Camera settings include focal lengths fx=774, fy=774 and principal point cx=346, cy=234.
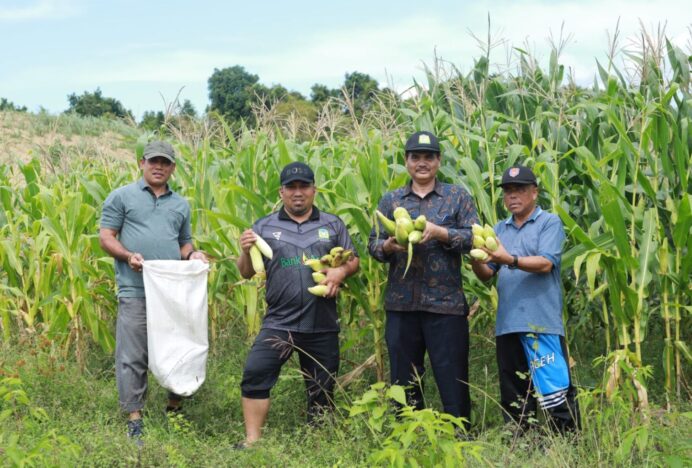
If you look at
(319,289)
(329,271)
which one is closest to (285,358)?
(319,289)

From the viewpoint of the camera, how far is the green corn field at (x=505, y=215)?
4820 mm

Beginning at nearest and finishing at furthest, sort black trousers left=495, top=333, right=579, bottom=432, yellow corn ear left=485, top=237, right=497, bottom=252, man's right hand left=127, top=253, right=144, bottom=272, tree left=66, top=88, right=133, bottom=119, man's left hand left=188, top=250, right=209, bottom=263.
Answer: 1. yellow corn ear left=485, top=237, right=497, bottom=252
2. black trousers left=495, top=333, right=579, bottom=432
3. man's right hand left=127, top=253, right=144, bottom=272
4. man's left hand left=188, top=250, right=209, bottom=263
5. tree left=66, top=88, right=133, bottom=119

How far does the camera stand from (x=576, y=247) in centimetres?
485

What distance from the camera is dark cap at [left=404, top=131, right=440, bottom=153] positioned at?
4.52 m

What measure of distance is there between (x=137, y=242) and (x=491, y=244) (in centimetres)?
230

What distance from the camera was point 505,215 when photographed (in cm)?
543

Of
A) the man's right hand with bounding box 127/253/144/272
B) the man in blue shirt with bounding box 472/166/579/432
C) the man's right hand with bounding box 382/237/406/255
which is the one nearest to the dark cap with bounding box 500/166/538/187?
the man in blue shirt with bounding box 472/166/579/432

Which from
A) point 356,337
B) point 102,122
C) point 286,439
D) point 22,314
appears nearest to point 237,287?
point 356,337

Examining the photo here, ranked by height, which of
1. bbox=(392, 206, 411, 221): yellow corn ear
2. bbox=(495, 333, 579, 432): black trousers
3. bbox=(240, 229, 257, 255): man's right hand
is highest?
bbox=(392, 206, 411, 221): yellow corn ear

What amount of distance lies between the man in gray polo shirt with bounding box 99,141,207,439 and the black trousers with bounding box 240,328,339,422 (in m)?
0.77

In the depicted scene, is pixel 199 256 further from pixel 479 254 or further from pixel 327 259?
pixel 479 254

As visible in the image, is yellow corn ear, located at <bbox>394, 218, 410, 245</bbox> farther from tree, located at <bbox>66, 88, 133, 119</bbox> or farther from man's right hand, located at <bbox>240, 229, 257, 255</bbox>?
tree, located at <bbox>66, 88, 133, 119</bbox>

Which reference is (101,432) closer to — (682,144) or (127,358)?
(127,358)

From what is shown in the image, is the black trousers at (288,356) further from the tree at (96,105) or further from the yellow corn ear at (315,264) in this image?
the tree at (96,105)
